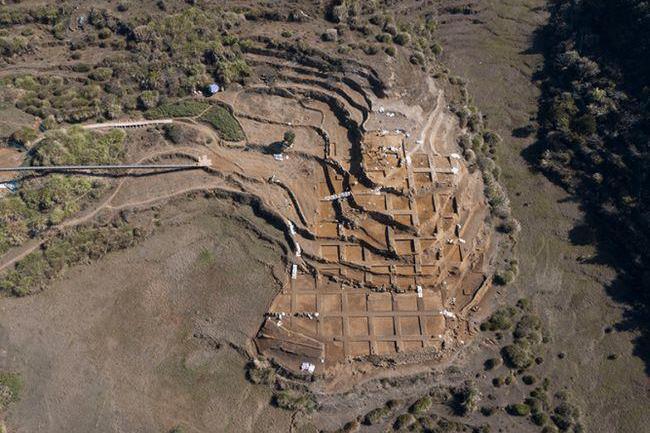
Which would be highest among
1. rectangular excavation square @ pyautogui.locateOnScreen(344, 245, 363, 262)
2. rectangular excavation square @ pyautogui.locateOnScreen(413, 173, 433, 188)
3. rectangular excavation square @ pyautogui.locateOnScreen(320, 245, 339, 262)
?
rectangular excavation square @ pyautogui.locateOnScreen(413, 173, 433, 188)

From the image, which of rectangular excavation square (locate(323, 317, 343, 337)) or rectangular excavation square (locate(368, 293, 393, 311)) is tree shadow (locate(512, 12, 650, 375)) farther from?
rectangular excavation square (locate(323, 317, 343, 337))

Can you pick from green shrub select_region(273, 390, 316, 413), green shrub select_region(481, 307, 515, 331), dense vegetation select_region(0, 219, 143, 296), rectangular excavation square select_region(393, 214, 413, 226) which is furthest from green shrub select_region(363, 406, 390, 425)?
dense vegetation select_region(0, 219, 143, 296)

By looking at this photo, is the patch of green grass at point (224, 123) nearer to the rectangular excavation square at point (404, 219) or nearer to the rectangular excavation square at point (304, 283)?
the rectangular excavation square at point (304, 283)

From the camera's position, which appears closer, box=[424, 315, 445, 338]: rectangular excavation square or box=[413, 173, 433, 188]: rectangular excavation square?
box=[424, 315, 445, 338]: rectangular excavation square

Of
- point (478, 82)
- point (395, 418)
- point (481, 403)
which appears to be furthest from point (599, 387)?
point (478, 82)

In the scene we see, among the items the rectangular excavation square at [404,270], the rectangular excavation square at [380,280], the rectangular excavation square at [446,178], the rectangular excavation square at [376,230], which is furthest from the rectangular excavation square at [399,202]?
the rectangular excavation square at [380,280]

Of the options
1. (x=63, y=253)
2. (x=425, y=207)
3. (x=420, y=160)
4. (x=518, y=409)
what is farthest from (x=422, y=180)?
(x=63, y=253)
